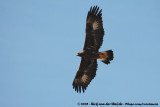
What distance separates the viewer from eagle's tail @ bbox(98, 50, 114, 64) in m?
9.83

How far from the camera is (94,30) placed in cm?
995

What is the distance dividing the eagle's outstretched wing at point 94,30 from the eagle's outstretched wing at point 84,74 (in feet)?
2.60

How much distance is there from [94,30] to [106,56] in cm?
108

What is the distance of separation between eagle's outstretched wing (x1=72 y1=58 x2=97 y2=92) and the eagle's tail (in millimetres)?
588

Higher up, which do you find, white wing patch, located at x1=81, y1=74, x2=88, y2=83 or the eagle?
the eagle

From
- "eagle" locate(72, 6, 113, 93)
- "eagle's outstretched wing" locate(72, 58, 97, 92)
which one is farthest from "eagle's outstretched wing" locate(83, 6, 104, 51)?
"eagle's outstretched wing" locate(72, 58, 97, 92)

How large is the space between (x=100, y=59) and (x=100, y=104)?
1.70 metres

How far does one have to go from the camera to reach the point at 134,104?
9352mm

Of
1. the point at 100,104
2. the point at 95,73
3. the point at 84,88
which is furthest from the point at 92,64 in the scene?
the point at 100,104

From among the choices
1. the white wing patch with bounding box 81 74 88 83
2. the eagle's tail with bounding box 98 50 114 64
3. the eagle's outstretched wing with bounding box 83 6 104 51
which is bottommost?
the white wing patch with bounding box 81 74 88 83

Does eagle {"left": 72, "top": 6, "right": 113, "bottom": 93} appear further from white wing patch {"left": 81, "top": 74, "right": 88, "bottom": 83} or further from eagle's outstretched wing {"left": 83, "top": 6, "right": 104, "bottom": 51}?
white wing patch {"left": 81, "top": 74, "right": 88, "bottom": 83}

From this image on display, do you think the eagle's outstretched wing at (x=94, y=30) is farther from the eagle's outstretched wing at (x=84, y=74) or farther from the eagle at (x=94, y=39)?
the eagle's outstretched wing at (x=84, y=74)

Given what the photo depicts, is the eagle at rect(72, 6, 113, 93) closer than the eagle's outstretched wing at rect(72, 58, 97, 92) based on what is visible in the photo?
Yes

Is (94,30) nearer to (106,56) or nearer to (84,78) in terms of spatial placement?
(106,56)
